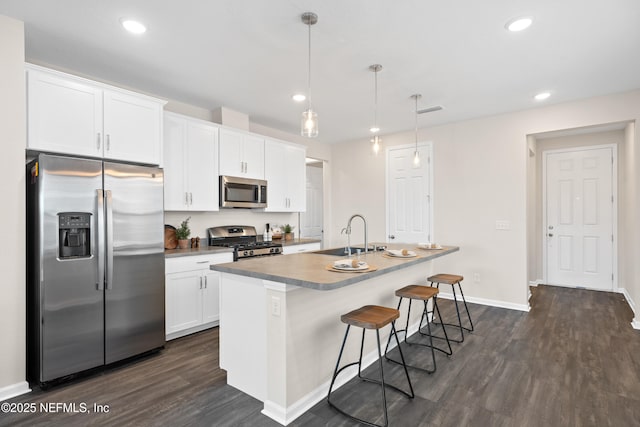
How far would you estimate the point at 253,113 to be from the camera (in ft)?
14.9

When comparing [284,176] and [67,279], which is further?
[284,176]

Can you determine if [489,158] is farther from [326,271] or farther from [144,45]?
[144,45]

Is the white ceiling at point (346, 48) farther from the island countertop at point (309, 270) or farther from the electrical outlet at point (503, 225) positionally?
the island countertop at point (309, 270)

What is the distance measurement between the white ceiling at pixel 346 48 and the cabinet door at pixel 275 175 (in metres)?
0.81

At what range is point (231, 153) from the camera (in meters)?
4.29

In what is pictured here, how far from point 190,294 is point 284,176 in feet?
7.44

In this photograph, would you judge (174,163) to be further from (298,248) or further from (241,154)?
(298,248)

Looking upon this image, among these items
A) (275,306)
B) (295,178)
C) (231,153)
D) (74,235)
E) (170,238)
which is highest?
(231,153)

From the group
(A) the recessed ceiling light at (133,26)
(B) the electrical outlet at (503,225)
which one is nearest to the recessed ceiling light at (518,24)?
(A) the recessed ceiling light at (133,26)

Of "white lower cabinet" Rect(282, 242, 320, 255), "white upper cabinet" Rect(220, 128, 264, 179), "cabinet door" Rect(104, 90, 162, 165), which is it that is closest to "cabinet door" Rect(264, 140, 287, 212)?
"white upper cabinet" Rect(220, 128, 264, 179)

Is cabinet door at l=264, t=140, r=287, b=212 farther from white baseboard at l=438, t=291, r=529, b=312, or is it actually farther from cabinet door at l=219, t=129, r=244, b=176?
white baseboard at l=438, t=291, r=529, b=312

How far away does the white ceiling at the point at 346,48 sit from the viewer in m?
2.24

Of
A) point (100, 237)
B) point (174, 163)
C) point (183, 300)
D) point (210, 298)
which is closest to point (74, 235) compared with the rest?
point (100, 237)

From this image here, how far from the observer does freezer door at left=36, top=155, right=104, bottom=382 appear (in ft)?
7.95
